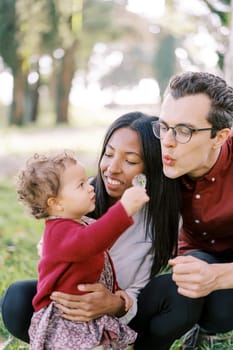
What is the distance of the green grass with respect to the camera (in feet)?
9.41

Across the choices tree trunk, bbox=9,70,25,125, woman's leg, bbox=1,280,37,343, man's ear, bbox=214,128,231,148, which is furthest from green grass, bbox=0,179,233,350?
tree trunk, bbox=9,70,25,125

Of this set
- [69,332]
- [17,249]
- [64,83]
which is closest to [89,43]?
[64,83]

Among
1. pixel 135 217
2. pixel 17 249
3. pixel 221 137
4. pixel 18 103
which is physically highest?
pixel 221 137

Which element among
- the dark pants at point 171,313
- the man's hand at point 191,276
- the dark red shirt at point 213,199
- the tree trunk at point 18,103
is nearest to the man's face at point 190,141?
the dark red shirt at point 213,199

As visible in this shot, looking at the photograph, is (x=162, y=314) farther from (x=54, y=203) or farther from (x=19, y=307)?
(x=54, y=203)

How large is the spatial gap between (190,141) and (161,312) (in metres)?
0.63

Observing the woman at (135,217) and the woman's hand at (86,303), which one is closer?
the woman's hand at (86,303)

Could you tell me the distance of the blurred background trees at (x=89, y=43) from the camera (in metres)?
8.00

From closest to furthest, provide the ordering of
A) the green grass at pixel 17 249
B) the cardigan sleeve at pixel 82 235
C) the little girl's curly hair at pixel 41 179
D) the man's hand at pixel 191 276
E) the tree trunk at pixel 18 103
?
the cardigan sleeve at pixel 82 235 → the little girl's curly hair at pixel 41 179 → the man's hand at pixel 191 276 → the green grass at pixel 17 249 → the tree trunk at pixel 18 103

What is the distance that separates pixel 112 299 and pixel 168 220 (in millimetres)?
409

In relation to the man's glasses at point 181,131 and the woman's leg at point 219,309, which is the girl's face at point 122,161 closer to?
the man's glasses at point 181,131

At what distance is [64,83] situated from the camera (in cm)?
1884

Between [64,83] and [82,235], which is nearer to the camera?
[82,235]

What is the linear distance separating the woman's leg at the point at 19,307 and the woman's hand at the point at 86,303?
0.24 m
